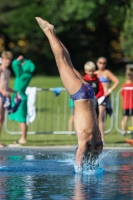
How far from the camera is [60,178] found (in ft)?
32.6

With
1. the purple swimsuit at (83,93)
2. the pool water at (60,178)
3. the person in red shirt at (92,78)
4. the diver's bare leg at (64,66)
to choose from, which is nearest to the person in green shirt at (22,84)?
the person in red shirt at (92,78)

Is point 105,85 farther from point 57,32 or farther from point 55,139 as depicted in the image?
point 57,32

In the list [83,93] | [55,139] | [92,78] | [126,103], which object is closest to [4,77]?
[92,78]

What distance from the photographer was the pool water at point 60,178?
339 inches

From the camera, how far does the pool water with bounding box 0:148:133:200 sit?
339 inches

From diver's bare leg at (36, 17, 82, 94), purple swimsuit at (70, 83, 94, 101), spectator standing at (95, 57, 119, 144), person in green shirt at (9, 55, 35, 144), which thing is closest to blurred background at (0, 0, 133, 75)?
spectator standing at (95, 57, 119, 144)

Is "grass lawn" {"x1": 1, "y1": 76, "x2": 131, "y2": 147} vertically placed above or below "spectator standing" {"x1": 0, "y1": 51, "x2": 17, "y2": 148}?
below

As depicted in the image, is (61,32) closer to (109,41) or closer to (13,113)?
(109,41)

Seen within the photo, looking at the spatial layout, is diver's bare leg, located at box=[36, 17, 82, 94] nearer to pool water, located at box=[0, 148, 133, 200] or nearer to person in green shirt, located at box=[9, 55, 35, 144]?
pool water, located at box=[0, 148, 133, 200]

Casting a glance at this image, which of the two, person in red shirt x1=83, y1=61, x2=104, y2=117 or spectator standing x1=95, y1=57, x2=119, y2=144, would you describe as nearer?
person in red shirt x1=83, y1=61, x2=104, y2=117

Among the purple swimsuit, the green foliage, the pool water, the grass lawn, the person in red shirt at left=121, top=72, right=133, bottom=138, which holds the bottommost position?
the pool water

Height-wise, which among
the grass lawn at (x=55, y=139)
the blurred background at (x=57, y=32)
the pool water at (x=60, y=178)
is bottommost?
the pool water at (x=60, y=178)

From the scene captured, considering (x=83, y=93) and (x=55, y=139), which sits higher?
(x=83, y=93)

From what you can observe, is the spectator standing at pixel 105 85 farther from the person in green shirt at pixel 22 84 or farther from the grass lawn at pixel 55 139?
the person in green shirt at pixel 22 84
